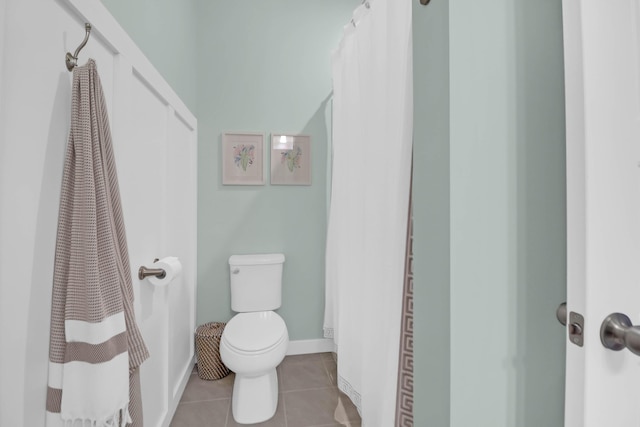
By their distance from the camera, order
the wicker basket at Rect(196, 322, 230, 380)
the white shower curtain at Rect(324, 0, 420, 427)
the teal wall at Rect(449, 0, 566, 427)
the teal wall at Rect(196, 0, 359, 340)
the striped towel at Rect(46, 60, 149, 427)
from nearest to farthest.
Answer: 1. the teal wall at Rect(449, 0, 566, 427)
2. the striped towel at Rect(46, 60, 149, 427)
3. the white shower curtain at Rect(324, 0, 420, 427)
4. the wicker basket at Rect(196, 322, 230, 380)
5. the teal wall at Rect(196, 0, 359, 340)

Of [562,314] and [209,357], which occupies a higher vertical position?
[562,314]

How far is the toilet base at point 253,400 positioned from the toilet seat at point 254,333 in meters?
0.22

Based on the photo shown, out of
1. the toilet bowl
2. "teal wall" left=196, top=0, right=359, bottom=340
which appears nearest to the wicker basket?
"teal wall" left=196, top=0, right=359, bottom=340

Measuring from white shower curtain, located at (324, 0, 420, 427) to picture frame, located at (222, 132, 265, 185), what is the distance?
0.62m

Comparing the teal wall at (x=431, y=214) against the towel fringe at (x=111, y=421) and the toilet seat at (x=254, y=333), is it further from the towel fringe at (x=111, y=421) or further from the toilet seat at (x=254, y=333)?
the toilet seat at (x=254, y=333)

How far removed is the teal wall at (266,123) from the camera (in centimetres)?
205

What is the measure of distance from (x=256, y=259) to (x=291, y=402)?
2.80 ft

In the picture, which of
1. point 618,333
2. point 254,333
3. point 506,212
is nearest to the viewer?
point 618,333

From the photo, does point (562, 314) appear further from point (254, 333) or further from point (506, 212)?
point (254, 333)

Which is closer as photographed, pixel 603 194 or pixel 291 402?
pixel 603 194

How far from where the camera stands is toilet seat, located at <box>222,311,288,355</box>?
4.70 ft

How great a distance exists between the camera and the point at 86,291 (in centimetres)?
65

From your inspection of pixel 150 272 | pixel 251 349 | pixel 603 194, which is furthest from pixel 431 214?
pixel 251 349

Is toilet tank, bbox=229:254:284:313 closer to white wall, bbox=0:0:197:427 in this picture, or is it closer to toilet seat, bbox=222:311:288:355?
toilet seat, bbox=222:311:288:355
